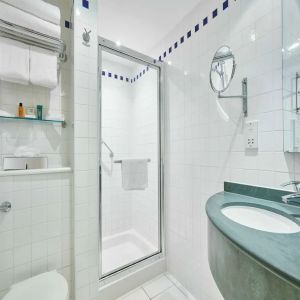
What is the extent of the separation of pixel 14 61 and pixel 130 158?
4.31ft

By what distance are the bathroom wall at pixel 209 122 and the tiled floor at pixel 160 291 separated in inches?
3.0

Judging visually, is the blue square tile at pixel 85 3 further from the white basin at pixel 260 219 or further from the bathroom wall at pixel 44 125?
the white basin at pixel 260 219

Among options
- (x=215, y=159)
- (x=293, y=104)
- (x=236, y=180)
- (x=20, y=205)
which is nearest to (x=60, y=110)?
(x=20, y=205)

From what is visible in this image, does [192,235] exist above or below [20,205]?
below

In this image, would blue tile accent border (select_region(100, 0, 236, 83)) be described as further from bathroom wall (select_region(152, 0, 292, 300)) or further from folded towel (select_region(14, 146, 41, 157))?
folded towel (select_region(14, 146, 41, 157))

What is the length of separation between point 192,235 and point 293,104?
1226 millimetres

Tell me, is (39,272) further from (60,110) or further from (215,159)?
(215,159)

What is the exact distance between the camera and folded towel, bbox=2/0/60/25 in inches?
44.3

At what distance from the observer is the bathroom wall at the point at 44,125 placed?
124 centimetres

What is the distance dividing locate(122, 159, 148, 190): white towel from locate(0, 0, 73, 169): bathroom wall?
0.61 meters

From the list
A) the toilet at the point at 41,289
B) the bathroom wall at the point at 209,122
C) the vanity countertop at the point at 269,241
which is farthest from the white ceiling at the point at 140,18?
the toilet at the point at 41,289

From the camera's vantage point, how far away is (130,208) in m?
2.56

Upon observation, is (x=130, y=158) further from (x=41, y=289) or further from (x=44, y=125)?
(x=41, y=289)

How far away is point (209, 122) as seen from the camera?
1.37 metres
